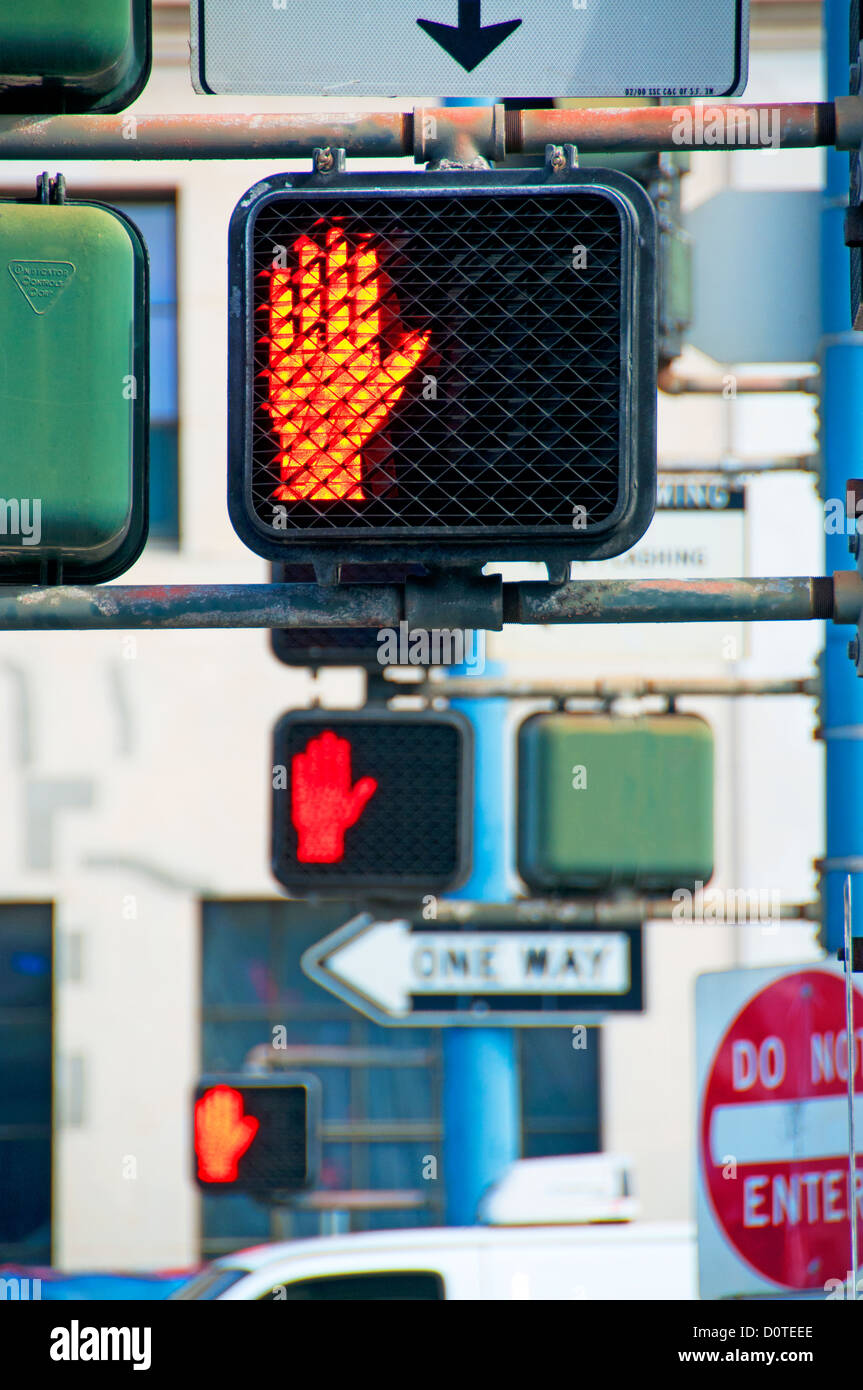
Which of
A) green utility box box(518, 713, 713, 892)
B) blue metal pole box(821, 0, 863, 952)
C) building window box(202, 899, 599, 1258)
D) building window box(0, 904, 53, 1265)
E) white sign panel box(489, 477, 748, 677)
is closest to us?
blue metal pole box(821, 0, 863, 952)

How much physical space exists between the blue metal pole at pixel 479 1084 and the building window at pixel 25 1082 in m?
7.14

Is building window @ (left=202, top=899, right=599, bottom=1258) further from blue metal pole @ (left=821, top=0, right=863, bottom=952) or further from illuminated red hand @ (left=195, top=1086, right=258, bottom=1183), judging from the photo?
blue metal pole @ (left=821, top=0, right=863, bottom=952)

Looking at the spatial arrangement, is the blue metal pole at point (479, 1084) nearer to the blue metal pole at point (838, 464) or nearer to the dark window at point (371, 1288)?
the dark window at point (371, 1288)

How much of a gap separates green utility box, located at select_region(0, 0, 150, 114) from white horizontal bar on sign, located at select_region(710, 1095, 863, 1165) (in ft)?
7.70

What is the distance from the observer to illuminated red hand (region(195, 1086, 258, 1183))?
20.9 feet

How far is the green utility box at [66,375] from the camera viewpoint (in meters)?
2.38

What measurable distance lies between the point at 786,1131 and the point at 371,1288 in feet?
9.24

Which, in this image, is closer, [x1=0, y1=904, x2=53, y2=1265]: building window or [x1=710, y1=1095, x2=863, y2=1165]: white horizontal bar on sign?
[x1=710, y1=1095, x2=863, y2=1165]: white horizontal bar on sign

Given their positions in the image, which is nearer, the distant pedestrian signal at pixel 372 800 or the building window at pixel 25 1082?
the distant pedestrian signal at pixel 372 800

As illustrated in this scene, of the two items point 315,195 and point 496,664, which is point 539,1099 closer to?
point 496,664

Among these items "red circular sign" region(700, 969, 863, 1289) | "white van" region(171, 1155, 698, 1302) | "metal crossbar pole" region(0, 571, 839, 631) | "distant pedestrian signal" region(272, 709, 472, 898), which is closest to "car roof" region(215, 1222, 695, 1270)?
"white van" region(171, 1155, 698, 1302)

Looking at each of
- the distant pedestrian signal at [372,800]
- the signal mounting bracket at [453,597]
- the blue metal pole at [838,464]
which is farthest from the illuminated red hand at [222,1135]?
the signal mounting bracket at [453,597]

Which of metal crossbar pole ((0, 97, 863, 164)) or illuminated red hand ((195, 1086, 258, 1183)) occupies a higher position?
metal crossbar pole ((0, 97, 863, 164))

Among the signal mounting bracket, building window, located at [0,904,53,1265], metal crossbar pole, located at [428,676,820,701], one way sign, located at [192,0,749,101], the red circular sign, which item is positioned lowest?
building window, located at [0,904,53,1265]
